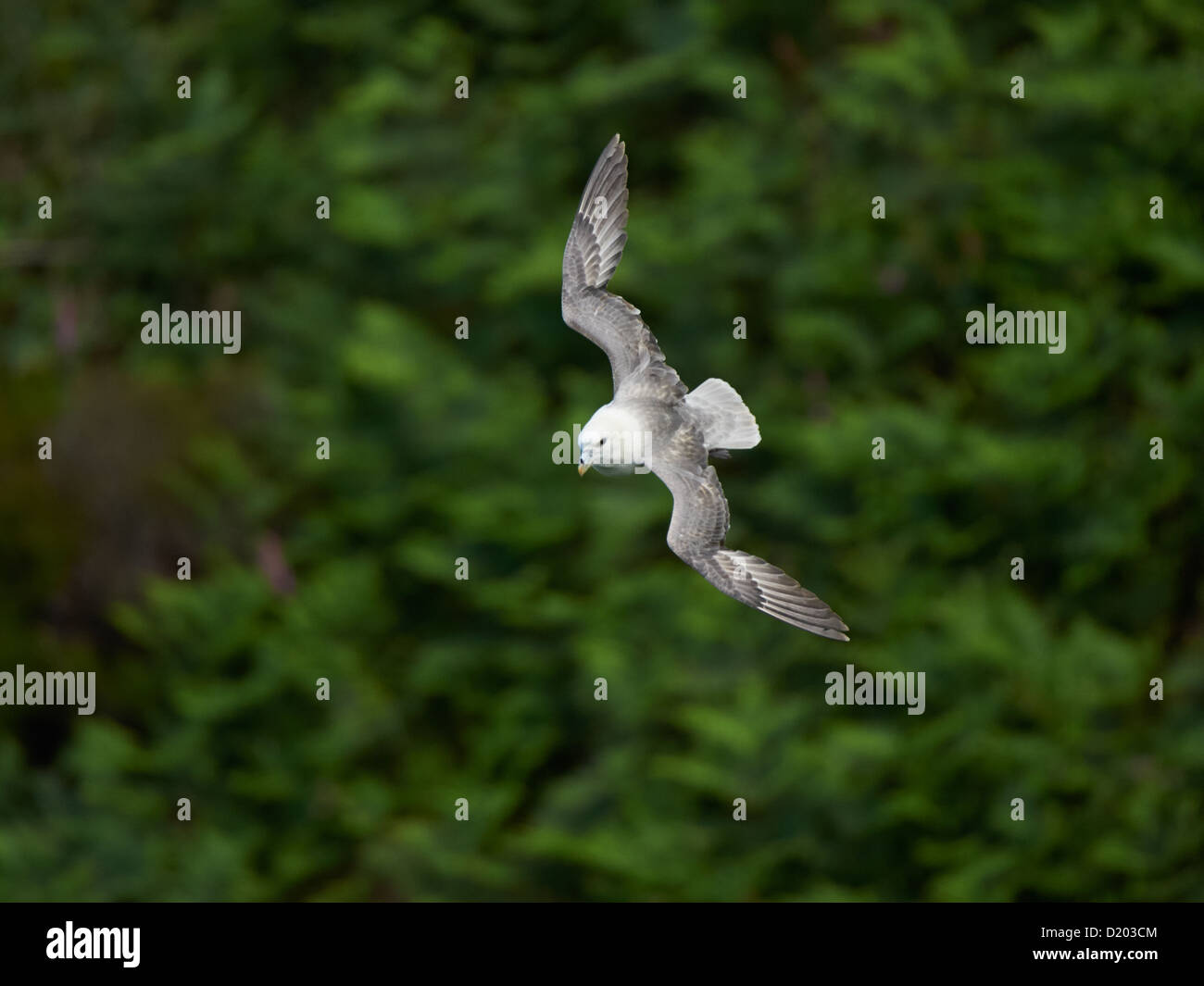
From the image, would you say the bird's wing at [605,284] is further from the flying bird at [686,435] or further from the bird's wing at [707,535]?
the bird's wing at [707,535]

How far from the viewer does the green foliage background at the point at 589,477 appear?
27.8 ft

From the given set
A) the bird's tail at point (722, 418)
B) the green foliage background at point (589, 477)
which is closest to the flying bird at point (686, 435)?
the bird's tail at point (722, 418)

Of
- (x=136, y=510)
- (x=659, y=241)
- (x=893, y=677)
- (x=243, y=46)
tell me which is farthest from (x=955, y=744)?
(x=243, y=46)

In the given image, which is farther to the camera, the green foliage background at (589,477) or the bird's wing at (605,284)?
the green foliage background at (589,477)

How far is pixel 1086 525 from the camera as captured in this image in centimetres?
859

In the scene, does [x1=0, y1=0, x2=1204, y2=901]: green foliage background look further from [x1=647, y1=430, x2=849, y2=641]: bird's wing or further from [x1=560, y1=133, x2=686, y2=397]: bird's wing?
[x1=647, y1=430, x2=849, y2=641]: bird's wing

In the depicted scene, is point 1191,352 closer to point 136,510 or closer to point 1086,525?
point 1086,525

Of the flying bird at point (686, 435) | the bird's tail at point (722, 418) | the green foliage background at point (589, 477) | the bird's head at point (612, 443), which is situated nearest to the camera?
the bird's head at point (612, 443)

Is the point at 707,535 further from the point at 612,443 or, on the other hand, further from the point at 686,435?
the point at 612,443

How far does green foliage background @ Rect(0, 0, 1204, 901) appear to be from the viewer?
27.8ft

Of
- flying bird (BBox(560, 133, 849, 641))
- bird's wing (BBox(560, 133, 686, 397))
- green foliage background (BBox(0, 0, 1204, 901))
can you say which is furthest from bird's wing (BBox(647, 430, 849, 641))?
green foliage background (BBox(0, 0, 1204, 901))

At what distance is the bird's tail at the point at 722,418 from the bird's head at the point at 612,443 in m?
0.30

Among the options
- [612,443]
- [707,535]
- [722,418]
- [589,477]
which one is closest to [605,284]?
[722,418]

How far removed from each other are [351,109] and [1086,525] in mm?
5104
